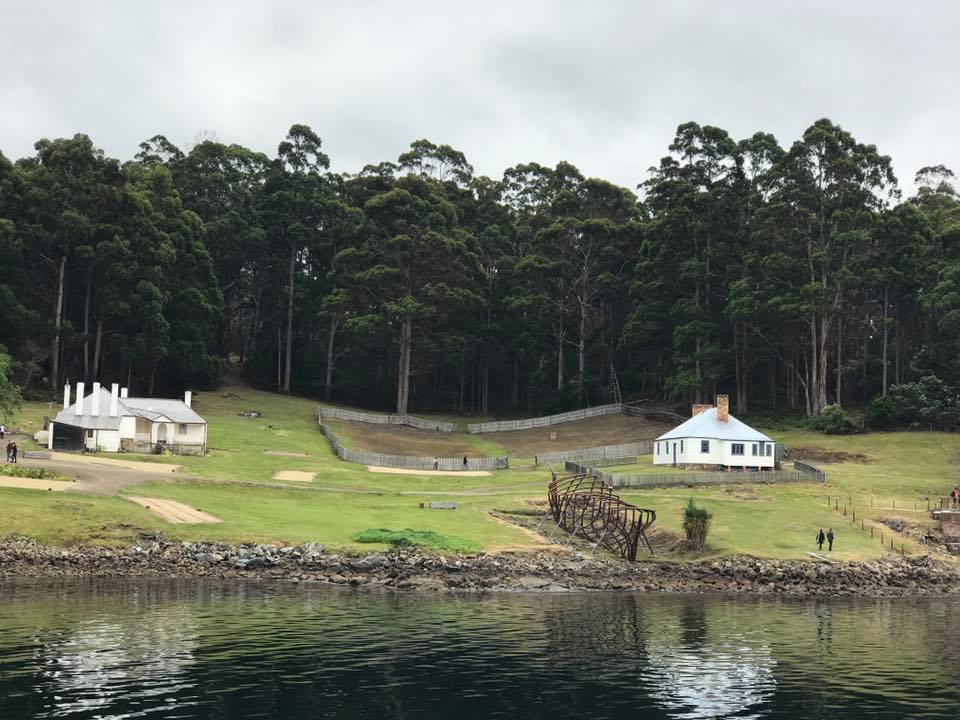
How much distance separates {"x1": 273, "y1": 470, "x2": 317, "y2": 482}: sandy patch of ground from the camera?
226 feet

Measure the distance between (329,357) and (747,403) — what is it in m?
53.7

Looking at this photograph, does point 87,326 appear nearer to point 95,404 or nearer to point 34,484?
point 95,404

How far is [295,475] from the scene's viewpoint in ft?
232

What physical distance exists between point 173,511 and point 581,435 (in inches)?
2063

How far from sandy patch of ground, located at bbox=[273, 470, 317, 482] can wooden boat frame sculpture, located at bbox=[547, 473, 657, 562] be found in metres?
19.7

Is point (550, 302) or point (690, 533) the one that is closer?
point (690, 533)

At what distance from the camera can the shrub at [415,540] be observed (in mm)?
50188

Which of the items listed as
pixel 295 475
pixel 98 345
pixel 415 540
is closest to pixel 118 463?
pixel 295 475

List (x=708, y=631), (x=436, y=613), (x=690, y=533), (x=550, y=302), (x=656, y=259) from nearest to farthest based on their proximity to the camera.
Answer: (x=708, y=631) → (x=436, y=613) → (x=690, y=533) → (x=656, y=259) → (x=550, y=302)

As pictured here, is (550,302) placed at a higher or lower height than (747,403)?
higher

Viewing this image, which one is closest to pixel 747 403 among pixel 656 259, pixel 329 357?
pixel 656 259

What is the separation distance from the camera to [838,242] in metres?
94.9

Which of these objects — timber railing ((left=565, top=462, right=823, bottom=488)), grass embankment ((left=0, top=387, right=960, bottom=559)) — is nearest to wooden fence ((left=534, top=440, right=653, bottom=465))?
grass embankment ((left=0, top=387, right=960, bottom=559))

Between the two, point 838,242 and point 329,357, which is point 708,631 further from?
point 329,357
